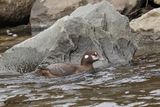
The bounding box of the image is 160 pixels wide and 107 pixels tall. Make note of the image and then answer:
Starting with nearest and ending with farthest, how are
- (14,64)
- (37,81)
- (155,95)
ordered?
(155,95) → (37,81) → (14,64)

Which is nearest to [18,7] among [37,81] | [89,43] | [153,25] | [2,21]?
[2,21]

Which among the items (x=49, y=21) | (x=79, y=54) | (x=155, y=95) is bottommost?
(x=155, y=95)

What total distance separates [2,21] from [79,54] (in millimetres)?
7873

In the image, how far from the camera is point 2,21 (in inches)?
749

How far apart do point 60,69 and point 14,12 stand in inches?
356

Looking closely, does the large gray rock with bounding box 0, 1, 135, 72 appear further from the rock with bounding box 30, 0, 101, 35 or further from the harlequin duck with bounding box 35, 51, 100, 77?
the rock with bounding box 30, 0, 101, 35

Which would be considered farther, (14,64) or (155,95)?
(14,64)

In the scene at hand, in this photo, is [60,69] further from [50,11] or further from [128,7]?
[50,11]

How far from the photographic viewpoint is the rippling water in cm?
781

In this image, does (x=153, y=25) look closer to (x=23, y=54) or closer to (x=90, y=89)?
(x=23, y=54)

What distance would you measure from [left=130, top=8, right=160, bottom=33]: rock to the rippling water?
149 inches

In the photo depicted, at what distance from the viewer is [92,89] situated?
882 cm

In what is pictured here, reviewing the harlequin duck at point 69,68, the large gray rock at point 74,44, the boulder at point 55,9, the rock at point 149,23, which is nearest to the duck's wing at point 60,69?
the harlequin duck at point 69,68

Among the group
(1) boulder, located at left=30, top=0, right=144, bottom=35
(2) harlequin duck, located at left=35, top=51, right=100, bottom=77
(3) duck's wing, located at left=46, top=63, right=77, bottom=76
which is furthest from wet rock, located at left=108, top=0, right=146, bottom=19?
(3) duck's wing, located at left=46, top=63, right=77, bottom=76
